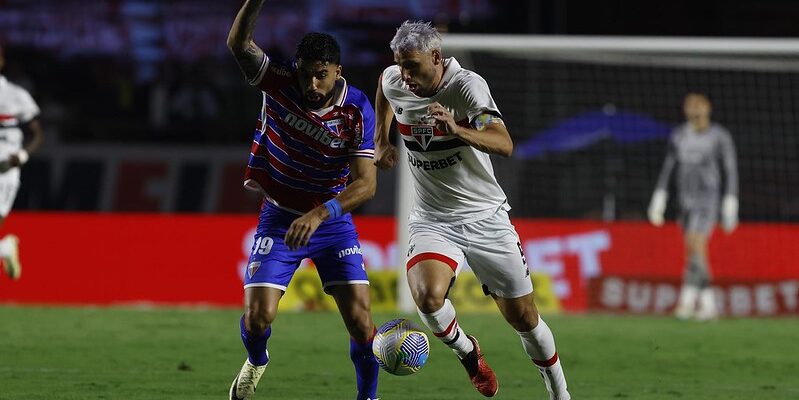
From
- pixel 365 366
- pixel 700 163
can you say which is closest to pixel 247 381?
pixel 365 366

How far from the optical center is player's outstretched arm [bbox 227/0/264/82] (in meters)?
7.10

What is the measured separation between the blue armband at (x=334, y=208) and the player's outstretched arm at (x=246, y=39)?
857 millimetres

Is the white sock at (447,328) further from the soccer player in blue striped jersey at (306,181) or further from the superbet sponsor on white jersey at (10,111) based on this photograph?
the superbet sponsor on white jersey at (10,111)

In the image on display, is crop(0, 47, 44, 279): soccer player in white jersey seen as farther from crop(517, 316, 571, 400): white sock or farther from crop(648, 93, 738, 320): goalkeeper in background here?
crop(517, 316, 571, 400): white sock

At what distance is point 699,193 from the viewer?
50.3 feet

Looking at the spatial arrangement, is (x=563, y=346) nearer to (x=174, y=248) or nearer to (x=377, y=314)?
(x=377, y=314)

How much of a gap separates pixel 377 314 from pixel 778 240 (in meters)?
4.94

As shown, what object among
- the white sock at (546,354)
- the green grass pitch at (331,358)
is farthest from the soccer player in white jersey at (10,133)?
the white sock at (546,354)

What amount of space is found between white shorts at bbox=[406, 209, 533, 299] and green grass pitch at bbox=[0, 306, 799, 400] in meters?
1.29

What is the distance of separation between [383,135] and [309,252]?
0.80 metres

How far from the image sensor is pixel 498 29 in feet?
78.4

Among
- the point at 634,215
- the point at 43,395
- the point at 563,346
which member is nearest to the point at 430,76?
the point at 43,395

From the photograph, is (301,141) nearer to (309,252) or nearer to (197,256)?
(309,252)

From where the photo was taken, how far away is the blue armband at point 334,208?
713 cm
